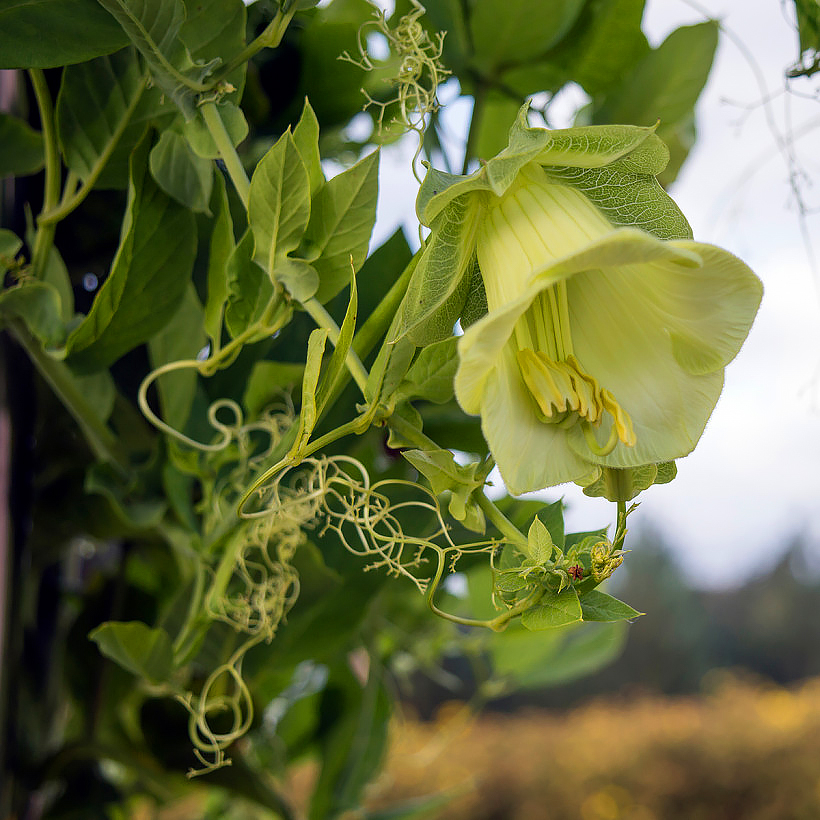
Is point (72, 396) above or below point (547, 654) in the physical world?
above

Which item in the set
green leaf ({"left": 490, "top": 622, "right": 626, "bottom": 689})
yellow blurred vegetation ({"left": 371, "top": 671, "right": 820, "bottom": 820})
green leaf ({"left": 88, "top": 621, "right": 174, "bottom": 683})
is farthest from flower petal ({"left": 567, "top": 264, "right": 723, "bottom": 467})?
yellow blurred vegetation ({"left": 371, "top": 671, "right": 820, "bottom": 820})

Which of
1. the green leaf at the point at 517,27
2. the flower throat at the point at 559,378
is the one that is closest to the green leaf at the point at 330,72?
the green leaf at the point at 517,27

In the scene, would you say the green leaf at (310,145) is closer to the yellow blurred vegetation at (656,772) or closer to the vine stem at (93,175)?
the vine stem at (93,175)

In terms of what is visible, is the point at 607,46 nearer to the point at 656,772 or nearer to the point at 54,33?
the point at 54,33

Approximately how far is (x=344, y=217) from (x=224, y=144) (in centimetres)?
2

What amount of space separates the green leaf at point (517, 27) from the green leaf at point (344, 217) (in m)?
0.10

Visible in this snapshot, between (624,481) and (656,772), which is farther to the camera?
(656,772)

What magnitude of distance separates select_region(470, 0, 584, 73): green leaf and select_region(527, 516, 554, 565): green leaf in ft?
0.53

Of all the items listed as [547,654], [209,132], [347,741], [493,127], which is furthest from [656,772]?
[209,132]

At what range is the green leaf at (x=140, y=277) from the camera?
6.1 inches

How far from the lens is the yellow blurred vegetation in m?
1.39

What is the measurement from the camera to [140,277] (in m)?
0.16

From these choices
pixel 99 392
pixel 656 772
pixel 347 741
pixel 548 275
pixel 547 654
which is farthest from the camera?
pixel 656 772

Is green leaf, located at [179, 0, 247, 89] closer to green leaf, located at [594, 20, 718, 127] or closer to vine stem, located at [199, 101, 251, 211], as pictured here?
vine stem, located at [199, 101, 251, 211]
